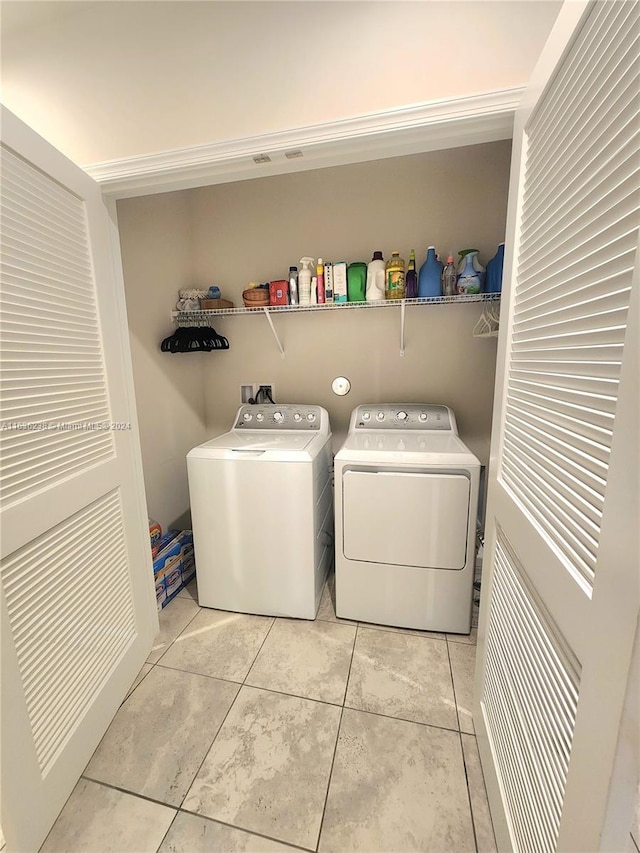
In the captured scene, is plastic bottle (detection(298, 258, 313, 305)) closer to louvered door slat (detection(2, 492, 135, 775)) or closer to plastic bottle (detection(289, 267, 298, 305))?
plastic bottle (detection(289, 267, 298, 305))

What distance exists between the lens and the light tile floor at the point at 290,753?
3.41 ft

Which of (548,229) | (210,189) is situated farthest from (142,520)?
(210,189)

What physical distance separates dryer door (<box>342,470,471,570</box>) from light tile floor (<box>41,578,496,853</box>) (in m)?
0.43

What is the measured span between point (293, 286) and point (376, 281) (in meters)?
0.47

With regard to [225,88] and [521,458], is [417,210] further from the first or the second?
[521,458]

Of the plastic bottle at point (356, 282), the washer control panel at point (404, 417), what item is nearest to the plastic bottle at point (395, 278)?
the plastic bottle at point (356, 282)

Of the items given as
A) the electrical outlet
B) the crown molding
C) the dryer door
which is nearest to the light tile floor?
Result: the dryer door

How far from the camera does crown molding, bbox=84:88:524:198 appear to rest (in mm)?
1005

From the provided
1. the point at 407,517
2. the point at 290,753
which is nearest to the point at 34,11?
the point at 407,517

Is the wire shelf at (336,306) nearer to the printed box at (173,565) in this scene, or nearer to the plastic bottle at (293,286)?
the plastic bottle at (293,286)

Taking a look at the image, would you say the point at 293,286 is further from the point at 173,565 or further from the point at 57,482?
the point at 173,565

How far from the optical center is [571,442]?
65cm

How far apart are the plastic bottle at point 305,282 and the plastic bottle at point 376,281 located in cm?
34

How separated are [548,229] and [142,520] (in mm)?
1778
